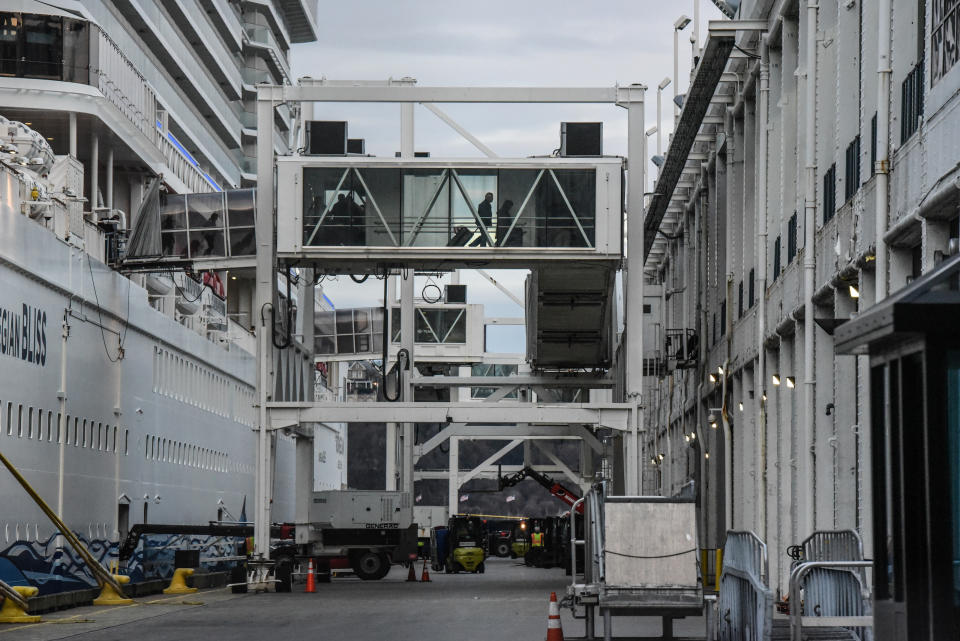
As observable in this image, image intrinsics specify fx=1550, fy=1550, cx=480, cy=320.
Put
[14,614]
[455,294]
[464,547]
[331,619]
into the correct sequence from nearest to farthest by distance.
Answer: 1. [331,619]
2. [14,614]
3. [464,547]
4. [455,294]

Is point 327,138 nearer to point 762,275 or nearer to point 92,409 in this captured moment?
point 92,409

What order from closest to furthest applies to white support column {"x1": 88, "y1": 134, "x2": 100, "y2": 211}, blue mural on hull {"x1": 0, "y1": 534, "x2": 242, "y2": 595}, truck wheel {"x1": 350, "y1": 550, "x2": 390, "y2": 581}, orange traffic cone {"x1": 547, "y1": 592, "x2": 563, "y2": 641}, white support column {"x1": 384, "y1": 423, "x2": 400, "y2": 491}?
orange traffic cone {"x1": 547, "y1": 592, "x2": 563, "y2": 641} → blue mural on hull {"x1": 0, "y1": 534, "x2": 242, "y2": 595} → white support column {"x1": 88, "y1": 134, "x2": 100, "y2": 211} → truck wheel {"x1": 350, "y1": 550, "x2": 390, "y2": 581} → white support column {"x1": 384, "y1": 423, "x2": 400, "y2": 491}

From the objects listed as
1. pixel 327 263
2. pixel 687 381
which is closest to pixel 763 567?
pixel 327 263

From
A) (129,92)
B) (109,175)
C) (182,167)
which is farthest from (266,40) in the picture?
(109,175)

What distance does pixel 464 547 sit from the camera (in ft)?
191

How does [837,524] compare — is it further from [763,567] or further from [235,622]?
[763,567]

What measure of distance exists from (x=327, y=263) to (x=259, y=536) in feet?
22.2

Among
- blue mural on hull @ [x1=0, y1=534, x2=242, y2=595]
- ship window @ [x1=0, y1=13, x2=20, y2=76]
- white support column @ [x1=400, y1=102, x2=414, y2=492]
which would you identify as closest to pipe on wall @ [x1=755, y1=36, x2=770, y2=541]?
blue mural on hull @ [x1=0, y1=534, x2=242, y2=595]

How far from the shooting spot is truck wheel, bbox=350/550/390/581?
46.5 metres

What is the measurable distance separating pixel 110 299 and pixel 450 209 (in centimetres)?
984

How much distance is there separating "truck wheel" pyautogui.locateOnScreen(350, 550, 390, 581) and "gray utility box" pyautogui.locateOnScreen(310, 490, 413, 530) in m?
Result: 0.91

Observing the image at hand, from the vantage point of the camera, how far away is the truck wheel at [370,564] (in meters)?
46.5

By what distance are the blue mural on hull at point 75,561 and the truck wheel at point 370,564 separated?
5.39m

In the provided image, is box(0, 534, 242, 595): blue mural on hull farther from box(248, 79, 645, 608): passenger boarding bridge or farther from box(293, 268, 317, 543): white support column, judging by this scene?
box(248, 79, 645, 608): passenger boarding bridge
